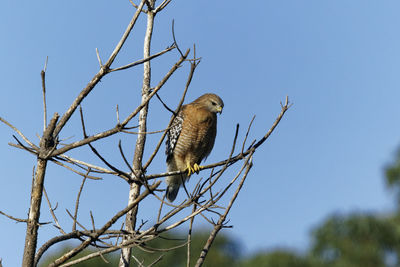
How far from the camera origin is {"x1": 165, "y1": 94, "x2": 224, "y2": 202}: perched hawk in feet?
24.0

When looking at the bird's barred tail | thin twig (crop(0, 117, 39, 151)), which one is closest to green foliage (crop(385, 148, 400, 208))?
the bird's barred tail

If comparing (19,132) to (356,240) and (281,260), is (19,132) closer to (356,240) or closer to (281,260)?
(356,240)

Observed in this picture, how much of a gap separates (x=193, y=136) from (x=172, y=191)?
2.78 feet

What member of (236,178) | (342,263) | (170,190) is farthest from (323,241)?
(236,178)

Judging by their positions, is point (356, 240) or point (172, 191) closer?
point (172, 191)

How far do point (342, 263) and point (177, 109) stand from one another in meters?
23.0

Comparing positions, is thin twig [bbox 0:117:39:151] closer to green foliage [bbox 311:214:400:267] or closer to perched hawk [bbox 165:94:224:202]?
perched hawk [bbox 165:94:224:202]

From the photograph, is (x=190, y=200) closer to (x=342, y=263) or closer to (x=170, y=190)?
(x=170, y=190)

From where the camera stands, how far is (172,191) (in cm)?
760

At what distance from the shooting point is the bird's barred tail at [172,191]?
24.8 feet

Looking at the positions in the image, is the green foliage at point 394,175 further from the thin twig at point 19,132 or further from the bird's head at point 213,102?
the thin twig at point 19,132

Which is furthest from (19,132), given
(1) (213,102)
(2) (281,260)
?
(2) (281,260)

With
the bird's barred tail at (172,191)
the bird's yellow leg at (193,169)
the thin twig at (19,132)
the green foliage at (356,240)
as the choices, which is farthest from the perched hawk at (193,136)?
the green foliage at (356,240)

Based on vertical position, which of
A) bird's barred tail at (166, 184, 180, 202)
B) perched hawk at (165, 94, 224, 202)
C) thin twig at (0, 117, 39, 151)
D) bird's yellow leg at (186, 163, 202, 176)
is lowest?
thin twig at (0, 117, 39, 151)
